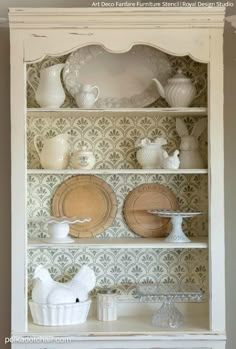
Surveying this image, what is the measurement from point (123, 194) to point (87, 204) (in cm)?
18

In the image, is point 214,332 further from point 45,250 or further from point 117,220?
point 45,250

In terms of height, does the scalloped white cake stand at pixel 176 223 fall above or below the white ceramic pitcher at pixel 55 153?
below

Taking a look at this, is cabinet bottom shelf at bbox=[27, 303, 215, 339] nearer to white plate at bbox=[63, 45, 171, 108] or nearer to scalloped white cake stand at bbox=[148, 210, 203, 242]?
scalloped white cake stand at bbox=[148, 210, 203, 242]

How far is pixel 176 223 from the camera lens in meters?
2.61

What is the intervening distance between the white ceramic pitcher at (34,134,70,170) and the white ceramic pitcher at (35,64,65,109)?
159 millimetres

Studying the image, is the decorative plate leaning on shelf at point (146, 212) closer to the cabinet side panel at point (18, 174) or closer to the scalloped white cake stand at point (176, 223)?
the scalloped white cake stand at point (176, 223)

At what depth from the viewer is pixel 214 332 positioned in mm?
2459

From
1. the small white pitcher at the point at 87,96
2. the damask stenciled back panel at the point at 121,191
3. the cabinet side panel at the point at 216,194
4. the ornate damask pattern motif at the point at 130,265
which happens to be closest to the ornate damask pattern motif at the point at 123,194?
the damask stenciled back panel at the point at 121,191

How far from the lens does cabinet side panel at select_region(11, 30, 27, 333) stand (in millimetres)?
2459

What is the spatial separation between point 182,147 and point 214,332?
849 mm

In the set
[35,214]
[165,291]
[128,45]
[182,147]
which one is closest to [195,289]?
[165,291]

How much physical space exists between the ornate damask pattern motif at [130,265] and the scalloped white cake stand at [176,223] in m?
0.21

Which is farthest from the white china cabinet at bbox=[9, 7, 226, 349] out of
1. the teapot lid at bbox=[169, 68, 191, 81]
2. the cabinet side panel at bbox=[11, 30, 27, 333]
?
the teapot lid at bbox=[169, 68, 191, 81]

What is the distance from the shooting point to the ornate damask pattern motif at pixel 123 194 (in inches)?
109
